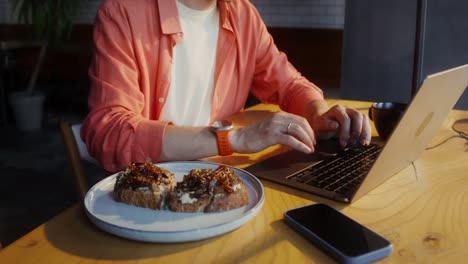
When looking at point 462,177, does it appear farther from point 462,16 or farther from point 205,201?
point 462,16

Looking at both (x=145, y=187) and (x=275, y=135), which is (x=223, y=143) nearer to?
(x=275, y=135)

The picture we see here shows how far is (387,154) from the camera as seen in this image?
0.85m

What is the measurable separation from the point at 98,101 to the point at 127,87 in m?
0.09

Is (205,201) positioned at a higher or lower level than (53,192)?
higher

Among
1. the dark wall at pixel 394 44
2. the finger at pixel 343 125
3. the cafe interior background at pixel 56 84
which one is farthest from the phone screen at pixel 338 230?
the cafe interior background at pixel 56 84

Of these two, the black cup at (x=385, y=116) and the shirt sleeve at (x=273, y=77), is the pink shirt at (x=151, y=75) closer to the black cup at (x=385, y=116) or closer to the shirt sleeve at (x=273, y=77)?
the shirt sleeve at (x=273, y=77)

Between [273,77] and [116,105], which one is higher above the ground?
[116,105]

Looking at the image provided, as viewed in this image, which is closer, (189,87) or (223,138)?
(223,138)

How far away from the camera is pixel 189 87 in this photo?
1581mm

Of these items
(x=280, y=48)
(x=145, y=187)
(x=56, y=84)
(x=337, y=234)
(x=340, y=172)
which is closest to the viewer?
(x=337, y=234)

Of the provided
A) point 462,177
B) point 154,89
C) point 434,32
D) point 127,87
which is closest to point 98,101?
point 127,87

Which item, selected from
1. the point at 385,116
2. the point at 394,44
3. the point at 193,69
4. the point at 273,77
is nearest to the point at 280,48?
the point at 394,44

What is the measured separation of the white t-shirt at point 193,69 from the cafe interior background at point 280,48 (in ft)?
1.32

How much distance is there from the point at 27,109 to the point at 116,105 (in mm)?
3473
